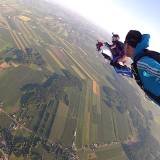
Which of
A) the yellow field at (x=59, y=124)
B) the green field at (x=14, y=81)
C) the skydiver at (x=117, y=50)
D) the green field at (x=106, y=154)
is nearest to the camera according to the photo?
the skydiver at (x=117, y=50)

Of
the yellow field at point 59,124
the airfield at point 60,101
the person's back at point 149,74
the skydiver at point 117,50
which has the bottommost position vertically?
the airfield at point 60,101

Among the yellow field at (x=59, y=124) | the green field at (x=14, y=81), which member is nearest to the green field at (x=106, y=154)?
the yellow field at (x=59, y=124)

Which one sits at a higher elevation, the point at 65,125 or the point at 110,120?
the point at 65,125

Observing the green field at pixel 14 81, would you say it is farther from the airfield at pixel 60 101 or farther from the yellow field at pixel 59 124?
the yellow field at pixel 59 124

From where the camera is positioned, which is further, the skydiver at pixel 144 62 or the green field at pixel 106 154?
the green field at pixel 106 154

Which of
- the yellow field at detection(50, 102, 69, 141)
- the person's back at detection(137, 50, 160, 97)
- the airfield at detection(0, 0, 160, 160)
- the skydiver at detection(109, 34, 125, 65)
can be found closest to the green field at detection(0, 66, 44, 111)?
the airfield at detection(0, 0, 160, 160)

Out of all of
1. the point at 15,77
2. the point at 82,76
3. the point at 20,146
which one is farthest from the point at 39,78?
the point at 20,146

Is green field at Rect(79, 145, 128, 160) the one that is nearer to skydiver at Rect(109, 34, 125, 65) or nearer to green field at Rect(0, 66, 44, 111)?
green field at Rect(0, 66, 44, 111)

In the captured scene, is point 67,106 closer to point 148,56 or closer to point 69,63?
point 69,63

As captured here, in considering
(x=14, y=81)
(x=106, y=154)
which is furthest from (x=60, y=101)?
(x=106, y=154)
